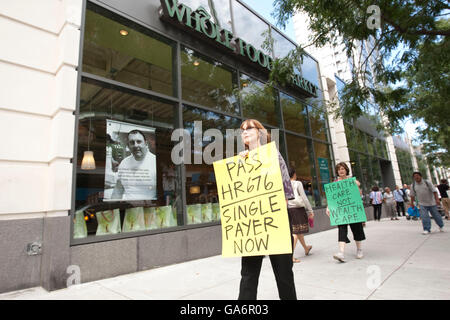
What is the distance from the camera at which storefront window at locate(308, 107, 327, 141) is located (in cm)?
1139

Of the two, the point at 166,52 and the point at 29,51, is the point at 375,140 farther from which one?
the point at 29,51

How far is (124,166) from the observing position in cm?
521

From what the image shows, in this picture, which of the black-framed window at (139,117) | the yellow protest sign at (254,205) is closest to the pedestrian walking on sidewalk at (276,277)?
the yellow protest sign at (254,205)

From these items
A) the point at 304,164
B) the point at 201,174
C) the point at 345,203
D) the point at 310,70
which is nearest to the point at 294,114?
the point at 304,164

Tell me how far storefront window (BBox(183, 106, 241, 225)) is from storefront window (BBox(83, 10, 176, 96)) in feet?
2.99

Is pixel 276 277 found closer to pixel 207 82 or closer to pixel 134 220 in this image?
pixel 134 220

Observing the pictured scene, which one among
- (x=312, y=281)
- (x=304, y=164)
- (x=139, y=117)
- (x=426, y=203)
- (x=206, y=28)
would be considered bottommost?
(x=312, y=281)

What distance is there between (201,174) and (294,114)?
5.54 m

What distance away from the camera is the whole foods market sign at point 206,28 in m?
6.27

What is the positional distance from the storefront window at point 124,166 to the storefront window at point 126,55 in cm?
41

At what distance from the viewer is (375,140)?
59.6ft

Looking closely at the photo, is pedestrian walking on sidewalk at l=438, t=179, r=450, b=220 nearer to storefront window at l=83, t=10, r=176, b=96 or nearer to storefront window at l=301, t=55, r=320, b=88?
storefront window at l=301, t=55, r=320, b=88
